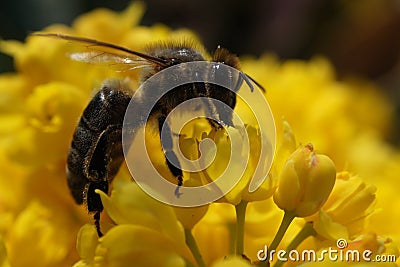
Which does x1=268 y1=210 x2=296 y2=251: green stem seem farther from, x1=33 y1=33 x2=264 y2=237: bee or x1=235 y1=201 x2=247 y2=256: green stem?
x1=33 y1=33 x2=264 y2=237: bee

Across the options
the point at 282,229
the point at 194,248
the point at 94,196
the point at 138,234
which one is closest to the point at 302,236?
the point at 282,229

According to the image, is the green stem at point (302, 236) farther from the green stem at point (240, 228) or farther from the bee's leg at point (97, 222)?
the bee's leg at point (97, 222)

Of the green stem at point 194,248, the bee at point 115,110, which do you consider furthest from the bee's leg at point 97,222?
the green stem at point 194,248

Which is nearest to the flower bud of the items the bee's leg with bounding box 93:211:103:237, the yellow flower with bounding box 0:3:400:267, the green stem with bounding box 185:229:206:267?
the yellow flower with bounding box 0:3:400:267

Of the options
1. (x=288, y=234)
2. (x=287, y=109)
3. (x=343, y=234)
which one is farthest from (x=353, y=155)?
(x=343, y=234)

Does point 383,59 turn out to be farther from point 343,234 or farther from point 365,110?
point 343,234

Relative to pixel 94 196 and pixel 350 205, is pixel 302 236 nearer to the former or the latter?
pixel 350 205
